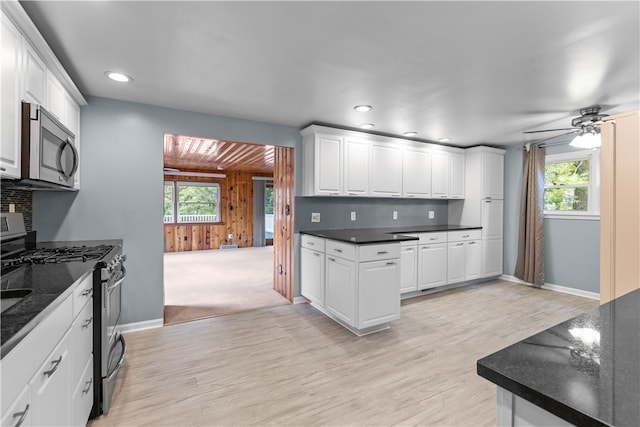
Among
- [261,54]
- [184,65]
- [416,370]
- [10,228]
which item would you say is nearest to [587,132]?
[416,370]

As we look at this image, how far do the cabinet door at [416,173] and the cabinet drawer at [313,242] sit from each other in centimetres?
163

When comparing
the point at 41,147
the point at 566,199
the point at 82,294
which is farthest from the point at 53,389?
the point at 566,199

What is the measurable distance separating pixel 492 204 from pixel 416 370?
362 cm

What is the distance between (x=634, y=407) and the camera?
492 mm

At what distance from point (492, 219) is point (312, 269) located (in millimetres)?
3238

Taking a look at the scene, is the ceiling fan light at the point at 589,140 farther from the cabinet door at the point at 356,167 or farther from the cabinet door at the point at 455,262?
the cabinet door at the point at 356,167

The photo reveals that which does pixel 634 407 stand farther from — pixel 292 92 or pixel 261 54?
pixel 292 92

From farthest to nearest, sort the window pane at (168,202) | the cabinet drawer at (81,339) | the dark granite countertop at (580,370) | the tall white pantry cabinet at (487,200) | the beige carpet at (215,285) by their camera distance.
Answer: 1. the window pane at (168,202)
2. the tall white pantry cabinet at (487,200)
3. the beige carpet at (215,285)
4. the cabinet drawer at (81,339)
5. the dark granite countertop at (580,370)

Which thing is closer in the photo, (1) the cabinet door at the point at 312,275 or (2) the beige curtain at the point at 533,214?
(1) the cabinet door at the point at 312,275

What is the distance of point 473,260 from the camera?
15.2 ft

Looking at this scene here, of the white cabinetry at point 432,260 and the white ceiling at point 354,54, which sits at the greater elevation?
the white ceiling at point 354,54

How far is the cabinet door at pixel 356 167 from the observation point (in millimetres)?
3891

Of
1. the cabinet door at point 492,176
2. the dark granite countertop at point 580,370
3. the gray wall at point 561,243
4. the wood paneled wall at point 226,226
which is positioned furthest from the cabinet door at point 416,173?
the wood paneled wall at point 226,226

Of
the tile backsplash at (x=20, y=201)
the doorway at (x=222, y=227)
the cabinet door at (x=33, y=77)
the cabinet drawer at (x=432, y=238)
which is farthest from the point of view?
the cabinet drawer at (x=432, y=238)
